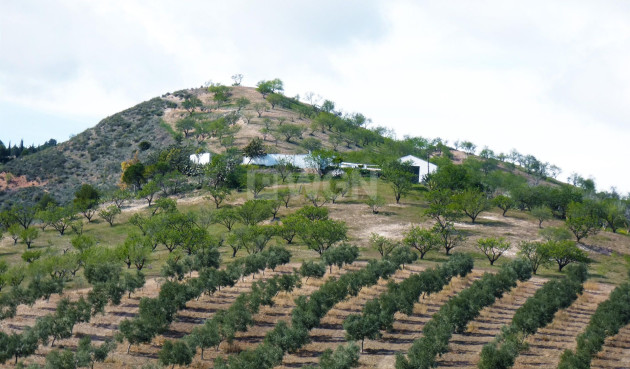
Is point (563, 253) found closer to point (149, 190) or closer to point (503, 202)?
point (503, 202)

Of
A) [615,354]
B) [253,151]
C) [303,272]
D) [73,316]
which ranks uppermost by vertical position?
[253,151]

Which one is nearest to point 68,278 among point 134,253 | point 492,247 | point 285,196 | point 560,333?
point 134,253

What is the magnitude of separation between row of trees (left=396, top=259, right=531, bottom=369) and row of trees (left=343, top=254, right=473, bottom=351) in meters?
3.40

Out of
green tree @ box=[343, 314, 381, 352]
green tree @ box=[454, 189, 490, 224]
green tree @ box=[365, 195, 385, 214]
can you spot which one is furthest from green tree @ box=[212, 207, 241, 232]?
green tree @ box=[343, 314, 381, 352]

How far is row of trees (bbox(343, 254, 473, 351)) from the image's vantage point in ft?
149

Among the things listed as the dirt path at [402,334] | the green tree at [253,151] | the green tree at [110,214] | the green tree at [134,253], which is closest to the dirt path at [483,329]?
the dirt path at [402,334]

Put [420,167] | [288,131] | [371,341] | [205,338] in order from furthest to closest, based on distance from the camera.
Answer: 1. [288,131]
2. [420,167]
3. [371,341]
4. [205,338]

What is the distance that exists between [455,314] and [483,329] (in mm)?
4767

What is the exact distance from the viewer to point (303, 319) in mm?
46781

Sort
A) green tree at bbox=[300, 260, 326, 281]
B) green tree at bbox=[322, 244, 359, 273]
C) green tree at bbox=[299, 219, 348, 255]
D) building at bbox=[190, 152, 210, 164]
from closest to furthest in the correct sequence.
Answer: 1. green tree at bbox=[300, 260, 326, 281]
2. green tree at bbox=[322, 244, 359, 273]
3. green tree at bbox=[299, 219, 348, 255]
4. building at bbox=[190, 152, 210, 164]

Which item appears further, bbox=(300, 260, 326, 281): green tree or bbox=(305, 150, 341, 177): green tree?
bbox=(305, 150, 341, 177): green tree

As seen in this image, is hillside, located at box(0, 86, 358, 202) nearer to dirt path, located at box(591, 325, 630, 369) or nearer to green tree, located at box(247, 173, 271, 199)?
green tree, located at box(247, 173, 271, 199)

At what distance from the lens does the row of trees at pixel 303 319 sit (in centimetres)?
3841

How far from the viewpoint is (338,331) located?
1944 inches
